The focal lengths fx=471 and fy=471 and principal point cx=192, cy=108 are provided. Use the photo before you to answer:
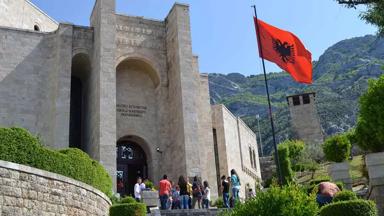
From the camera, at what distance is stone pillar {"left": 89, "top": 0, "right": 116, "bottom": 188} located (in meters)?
21.2

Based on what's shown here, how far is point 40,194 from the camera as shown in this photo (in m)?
11.7

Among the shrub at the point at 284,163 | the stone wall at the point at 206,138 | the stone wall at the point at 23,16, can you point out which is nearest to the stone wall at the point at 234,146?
the shrub at the point at 284,163

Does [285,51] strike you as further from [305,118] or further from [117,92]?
[305,118]

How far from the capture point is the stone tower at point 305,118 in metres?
67.7

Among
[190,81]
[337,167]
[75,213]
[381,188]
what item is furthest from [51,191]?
[190,81]

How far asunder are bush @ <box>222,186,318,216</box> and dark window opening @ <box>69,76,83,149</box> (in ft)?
54.2

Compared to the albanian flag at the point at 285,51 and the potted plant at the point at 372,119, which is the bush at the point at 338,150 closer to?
the potted plant at the point at 372,119

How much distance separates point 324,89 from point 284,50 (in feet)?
341

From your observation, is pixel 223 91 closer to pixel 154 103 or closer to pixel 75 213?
pixel 154 103

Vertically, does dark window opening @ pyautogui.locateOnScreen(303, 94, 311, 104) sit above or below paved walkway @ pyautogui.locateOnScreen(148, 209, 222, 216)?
above

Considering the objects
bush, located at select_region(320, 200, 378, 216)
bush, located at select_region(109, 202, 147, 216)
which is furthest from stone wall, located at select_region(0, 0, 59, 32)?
bush, located at select_region(320, 200, 378, 216)

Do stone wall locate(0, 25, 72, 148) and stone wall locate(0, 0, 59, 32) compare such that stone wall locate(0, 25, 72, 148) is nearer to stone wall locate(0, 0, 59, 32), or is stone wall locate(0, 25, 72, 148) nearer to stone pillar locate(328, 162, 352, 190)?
stone wall locate(0, 0, 59, 32)

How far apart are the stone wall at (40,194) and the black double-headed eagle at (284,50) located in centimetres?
793

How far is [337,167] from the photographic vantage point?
18266mm
